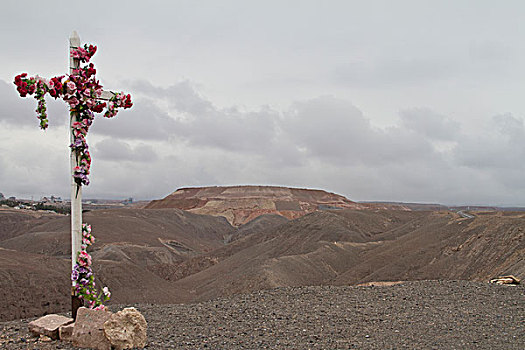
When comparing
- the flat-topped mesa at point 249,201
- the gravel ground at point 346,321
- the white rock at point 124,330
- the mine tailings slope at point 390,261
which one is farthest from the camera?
the flat-topped mesa at point 249,201

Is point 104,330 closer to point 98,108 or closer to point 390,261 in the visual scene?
point 98,108

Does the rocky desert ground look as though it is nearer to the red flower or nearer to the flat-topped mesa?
the red flower

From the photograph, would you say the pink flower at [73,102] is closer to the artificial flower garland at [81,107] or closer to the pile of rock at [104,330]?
the artificial flower garland at [81,107]

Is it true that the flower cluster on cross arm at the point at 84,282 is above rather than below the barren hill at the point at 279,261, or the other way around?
above

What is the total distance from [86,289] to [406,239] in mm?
21200

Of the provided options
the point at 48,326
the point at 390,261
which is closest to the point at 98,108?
the point at 48,326

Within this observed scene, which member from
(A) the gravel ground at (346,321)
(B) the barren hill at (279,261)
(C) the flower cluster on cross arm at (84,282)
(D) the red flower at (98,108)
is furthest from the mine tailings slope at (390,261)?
(D) the red flower at (98,108)

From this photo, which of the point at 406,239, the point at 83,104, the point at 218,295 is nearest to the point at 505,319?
the point at 83,104

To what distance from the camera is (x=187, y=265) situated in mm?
30328

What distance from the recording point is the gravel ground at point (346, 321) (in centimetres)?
671

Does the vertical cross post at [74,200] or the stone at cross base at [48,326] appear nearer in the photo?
the stone at cross base at [48,326]

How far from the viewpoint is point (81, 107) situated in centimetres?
728

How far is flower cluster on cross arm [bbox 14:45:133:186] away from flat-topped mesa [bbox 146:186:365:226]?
65198mm

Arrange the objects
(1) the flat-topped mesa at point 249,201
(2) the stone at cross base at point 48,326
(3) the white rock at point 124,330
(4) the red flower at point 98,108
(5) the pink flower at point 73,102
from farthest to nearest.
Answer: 1. (1) the flat-topped mesa at point 249,201
2. (4) the red flower at point 98,108
3. (5) the pink flower at point 73,102
4. (2) the stone at cross base at point 48,326
5. (3) the white rock at point 124,330
